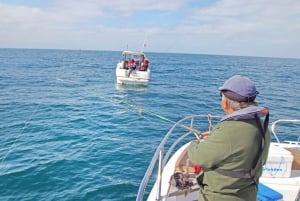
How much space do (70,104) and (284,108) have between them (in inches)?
588

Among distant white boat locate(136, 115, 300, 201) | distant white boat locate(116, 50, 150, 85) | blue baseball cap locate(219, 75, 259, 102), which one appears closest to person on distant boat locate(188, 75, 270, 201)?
blue baseball cap locate(219, 75, 259, 102)

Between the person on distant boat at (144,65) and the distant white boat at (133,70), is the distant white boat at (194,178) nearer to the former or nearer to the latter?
the distant white boat at (133,70)

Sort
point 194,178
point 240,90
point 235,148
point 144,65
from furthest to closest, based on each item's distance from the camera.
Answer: point 144,65 < point 194,178 < point 240,90 < point 235,148

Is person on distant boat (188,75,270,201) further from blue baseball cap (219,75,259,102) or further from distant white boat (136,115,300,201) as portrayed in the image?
distant white boat (136,115,300,201)

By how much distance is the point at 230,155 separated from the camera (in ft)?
7.59

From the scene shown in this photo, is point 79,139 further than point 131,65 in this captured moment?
No

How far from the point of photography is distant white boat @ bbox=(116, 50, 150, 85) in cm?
2636

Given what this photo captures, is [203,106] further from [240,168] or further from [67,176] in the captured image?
[240,168]

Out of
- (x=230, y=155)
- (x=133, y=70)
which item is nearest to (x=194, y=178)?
(x=230, y=155)

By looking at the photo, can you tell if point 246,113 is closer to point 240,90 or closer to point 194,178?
point 240,90

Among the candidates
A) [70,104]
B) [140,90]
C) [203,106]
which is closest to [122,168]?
[70,104]

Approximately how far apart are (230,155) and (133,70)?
2450 cm

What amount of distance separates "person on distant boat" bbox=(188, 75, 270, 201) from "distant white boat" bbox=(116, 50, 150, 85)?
939 inches

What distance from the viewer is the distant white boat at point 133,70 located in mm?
26359
